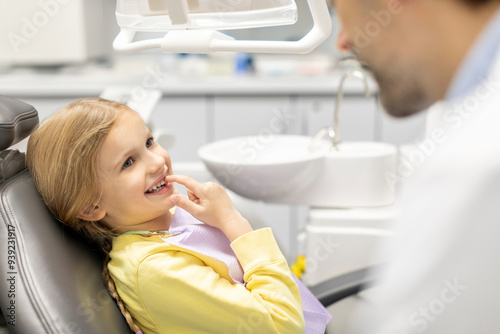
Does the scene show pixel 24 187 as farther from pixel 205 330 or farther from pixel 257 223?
pixel 257 223

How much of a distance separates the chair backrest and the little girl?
1.1 inches

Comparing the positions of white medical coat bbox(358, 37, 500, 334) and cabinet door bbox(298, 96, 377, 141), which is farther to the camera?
cabinet door bbox(298, 96, 377, 141)

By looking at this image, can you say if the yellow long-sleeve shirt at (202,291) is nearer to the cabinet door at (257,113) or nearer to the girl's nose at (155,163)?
the girl's nose at (155,163)

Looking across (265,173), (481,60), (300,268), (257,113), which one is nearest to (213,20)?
(481,60)

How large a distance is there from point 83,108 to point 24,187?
0.61 feet

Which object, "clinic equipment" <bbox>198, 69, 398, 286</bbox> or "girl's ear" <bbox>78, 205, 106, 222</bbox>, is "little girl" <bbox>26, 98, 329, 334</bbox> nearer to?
"girl's ear" <bbox>78, 205, 106, 222</bbox>

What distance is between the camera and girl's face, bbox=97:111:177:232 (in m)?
1.03

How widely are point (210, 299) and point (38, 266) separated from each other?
30cm

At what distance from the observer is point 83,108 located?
1052 millimetres

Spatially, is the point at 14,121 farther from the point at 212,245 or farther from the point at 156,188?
the point at 212,245

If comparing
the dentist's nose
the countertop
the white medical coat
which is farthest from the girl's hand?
the countertop

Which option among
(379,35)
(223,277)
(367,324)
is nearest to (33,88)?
(223,277)

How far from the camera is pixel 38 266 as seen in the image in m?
0.94

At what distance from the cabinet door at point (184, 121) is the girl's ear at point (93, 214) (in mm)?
1633
